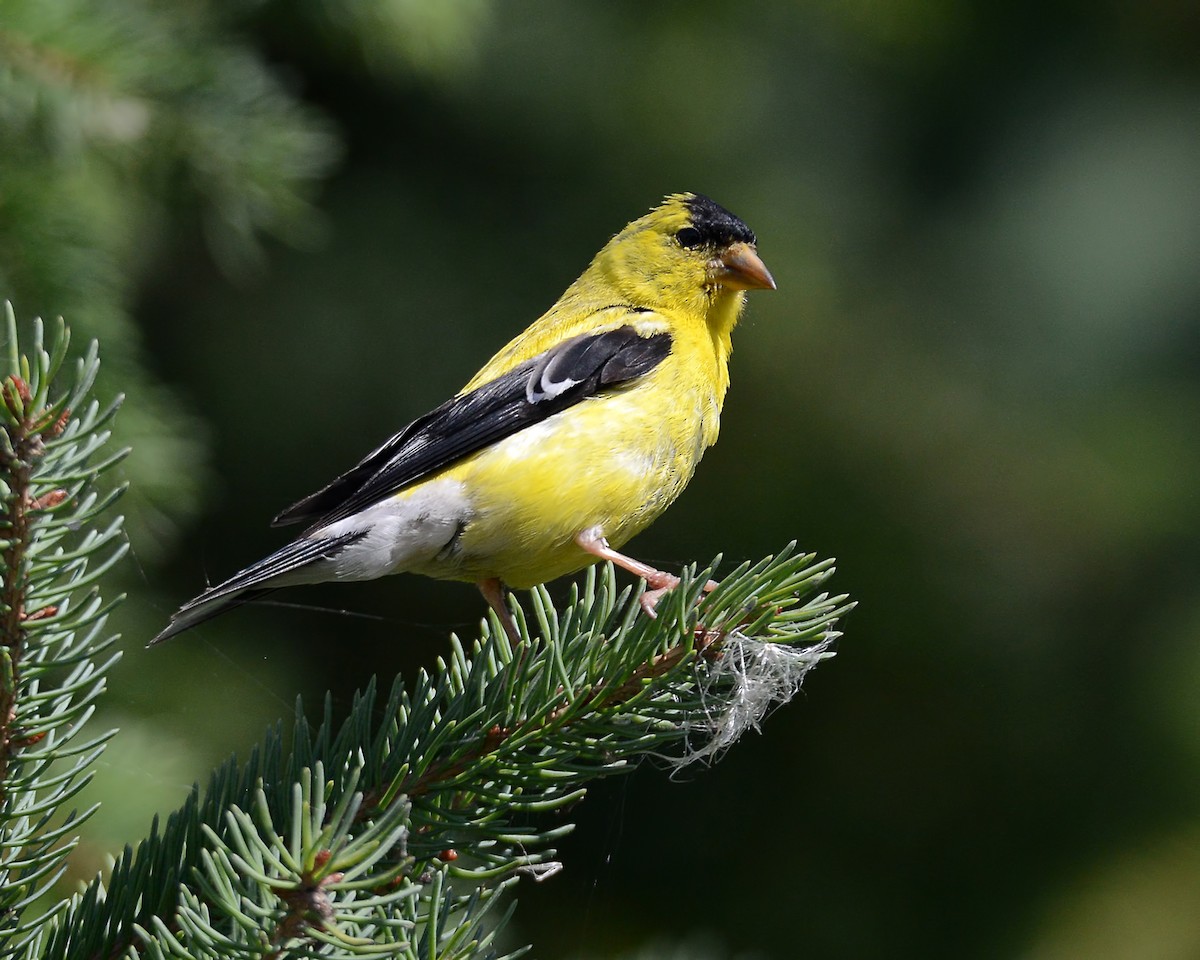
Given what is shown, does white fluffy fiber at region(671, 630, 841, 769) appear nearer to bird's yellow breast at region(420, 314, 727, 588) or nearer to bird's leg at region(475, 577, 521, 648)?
bird's yellow breast at region(420, 314, 727, 588)

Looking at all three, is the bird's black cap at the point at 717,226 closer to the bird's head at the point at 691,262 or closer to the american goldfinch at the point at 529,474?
the bird's head at the point at 691,262

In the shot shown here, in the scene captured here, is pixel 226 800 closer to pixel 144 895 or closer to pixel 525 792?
pixel 144 895

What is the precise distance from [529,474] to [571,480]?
3.7 inches

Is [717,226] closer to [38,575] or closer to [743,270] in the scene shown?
[743,270]

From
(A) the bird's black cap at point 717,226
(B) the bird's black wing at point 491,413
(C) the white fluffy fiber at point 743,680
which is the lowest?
(B) the bird's black wing at point 491,413

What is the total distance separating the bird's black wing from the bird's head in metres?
0.31

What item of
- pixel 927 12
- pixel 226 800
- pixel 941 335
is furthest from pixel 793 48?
pixel 226 800

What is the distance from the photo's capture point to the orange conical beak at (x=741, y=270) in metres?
3.11

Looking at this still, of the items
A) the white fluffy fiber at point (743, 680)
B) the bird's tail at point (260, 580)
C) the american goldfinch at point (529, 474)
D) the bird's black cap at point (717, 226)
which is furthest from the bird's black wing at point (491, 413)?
the white fluffy fiber at point (743, 680)

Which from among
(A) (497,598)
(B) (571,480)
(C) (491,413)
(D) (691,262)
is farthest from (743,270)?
(A) (497,598)

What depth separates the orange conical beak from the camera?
3.11 meters

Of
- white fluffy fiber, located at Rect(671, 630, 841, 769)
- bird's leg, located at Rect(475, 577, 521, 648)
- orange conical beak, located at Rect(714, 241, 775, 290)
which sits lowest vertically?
bird's leg, located at Rect(475, 577, 521, 648)

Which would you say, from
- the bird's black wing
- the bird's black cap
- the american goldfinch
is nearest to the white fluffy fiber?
the american goldfinch

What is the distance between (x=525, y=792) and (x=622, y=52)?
343 cm
